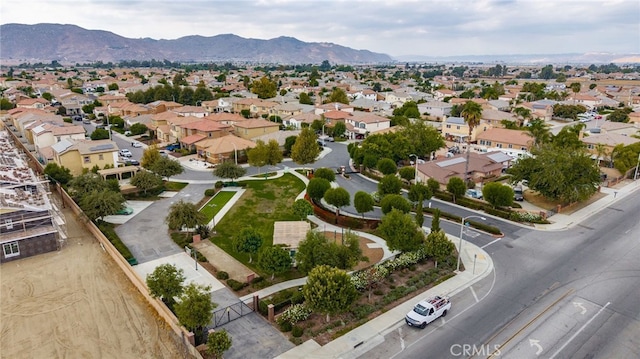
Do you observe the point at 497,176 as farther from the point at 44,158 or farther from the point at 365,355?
the point at 44,158

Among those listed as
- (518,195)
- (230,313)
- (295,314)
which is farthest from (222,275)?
(518,195)

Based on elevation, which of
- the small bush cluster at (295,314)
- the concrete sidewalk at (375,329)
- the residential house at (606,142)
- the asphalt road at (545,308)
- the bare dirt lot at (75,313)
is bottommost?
the bare dirt lot at (75,313)

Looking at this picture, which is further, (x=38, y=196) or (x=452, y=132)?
(x=452, y=132)

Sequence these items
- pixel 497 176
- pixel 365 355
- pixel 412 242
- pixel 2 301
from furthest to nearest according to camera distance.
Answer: pixel 497 176 < pixel 412 242 < pixel 2 301 < pixel 365 355

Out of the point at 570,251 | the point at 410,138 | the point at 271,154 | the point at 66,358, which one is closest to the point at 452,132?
the point at 410,138

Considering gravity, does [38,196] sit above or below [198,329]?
above

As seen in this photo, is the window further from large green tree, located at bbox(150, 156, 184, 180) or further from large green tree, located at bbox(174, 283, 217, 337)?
large green tree, located at bbox(174, 283, 217, 337)

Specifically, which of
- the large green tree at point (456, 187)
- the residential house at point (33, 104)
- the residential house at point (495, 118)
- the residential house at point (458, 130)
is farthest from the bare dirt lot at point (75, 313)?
the residential house at point (33, 104)

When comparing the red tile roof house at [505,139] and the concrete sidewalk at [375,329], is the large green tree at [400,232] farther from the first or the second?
the red tile roof house at [505,139]
